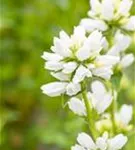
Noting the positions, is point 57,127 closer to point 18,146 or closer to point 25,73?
point 18,146

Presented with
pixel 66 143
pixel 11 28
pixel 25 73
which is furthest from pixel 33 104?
pixel 66 143

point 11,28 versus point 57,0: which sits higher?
point 11,28

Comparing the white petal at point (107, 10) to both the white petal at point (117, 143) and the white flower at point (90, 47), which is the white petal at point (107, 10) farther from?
the white petal at point (117, 143)

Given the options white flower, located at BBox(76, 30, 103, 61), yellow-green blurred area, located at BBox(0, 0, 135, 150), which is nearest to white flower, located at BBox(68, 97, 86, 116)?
white flower, located at BBox(76, 30, 103, 61)

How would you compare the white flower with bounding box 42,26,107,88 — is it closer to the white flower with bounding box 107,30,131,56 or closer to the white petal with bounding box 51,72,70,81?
the white petal with bounding box 51,72,70,81

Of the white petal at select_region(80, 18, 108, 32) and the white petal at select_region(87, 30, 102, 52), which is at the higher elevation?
the white petal at select_region(80, 18, 108, 32)
